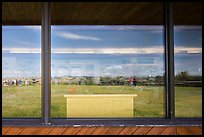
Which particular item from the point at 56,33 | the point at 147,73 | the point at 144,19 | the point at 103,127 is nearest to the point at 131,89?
the point at 147,73

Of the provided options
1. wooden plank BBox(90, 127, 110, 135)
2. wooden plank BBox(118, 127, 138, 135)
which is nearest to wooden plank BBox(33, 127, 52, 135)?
wooden plank BBox(90, 127, 110, 135)

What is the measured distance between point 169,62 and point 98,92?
7.05 feet

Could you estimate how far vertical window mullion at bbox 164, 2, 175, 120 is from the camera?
3582 mm

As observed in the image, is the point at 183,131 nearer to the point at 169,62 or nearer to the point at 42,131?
the point at 169,62

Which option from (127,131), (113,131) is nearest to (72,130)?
(113,131)

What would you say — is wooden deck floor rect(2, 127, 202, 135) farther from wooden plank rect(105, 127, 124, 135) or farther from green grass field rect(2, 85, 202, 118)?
green grass field rect(2, 85, 202, 118)

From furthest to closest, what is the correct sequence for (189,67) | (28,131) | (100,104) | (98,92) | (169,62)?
(98,92) < (100,104) < (189,67) < (169,62) < (28,131)

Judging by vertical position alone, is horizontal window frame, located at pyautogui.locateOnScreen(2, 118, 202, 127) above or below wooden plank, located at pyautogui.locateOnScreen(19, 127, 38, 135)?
above

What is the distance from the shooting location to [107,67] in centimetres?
570

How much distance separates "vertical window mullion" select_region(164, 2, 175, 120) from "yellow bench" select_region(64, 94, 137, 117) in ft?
3.22

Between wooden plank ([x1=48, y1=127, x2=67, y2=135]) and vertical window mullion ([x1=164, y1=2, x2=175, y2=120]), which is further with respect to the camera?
vertical window mullion ([x1=164, y1=2, x2=175, y2=120])

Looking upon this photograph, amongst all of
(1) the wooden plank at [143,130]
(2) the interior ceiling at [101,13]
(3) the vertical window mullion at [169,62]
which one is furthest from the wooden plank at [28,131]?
(3) the vertical window mullion at [169,62]

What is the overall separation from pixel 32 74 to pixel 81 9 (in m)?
1.20

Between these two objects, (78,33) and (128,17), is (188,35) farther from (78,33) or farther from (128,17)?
(78,33)
